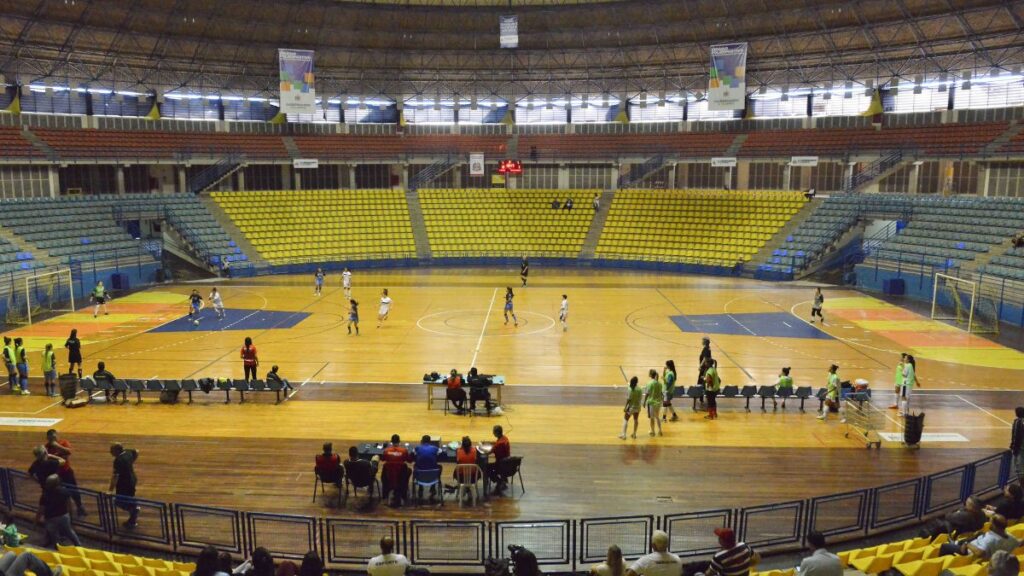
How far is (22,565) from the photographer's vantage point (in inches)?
361

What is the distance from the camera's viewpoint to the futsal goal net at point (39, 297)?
101ft

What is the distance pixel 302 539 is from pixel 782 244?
40.2m

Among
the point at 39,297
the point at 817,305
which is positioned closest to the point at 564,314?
the point at 817,305

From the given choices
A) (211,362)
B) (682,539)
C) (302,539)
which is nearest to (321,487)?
(302,539)

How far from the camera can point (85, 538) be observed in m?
12.7

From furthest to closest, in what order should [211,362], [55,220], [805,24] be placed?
[805,24], [55,220], [211,362]

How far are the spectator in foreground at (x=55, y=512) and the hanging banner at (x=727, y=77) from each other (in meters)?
36.2

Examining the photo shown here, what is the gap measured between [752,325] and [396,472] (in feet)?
68.5

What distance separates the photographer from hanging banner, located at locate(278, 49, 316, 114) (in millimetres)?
42562

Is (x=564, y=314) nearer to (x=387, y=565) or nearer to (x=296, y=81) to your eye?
(x=387, y=565)

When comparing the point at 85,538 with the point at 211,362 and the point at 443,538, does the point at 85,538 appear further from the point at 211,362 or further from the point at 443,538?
the point at 211,362

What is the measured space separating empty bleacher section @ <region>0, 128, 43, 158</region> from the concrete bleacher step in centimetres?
978

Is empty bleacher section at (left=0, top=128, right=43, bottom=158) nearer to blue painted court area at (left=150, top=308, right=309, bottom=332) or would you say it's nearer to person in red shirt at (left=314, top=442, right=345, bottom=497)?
blue painted court area at (left=150, top=308, right=309, bottom=332)

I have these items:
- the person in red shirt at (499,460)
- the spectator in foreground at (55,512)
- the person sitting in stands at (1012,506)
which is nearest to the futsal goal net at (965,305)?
the person sitting in stands at (1012,506)
